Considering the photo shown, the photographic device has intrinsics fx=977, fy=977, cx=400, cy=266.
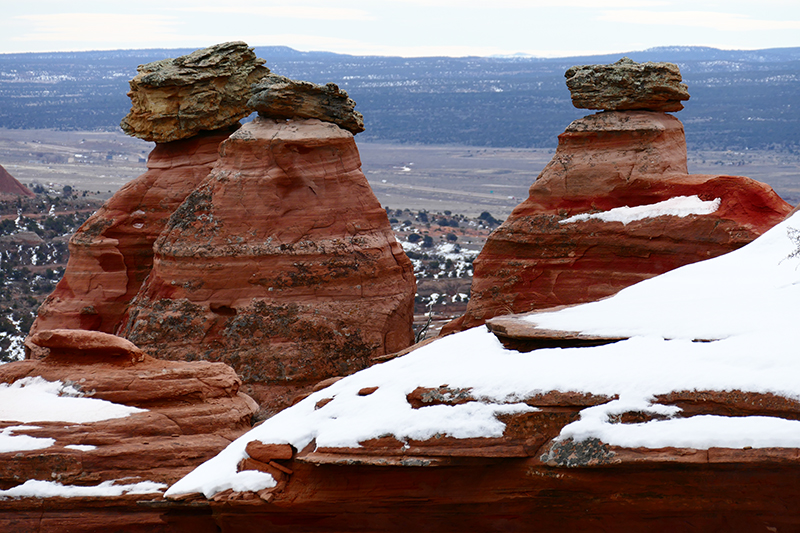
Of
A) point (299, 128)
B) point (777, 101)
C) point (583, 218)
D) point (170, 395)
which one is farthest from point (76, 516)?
point (777, 101)

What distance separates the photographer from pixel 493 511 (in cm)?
1097

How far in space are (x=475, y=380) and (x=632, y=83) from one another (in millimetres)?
12502

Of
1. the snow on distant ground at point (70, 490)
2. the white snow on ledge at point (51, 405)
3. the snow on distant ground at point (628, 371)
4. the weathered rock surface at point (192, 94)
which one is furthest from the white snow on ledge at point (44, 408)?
the weathered rock surface at point (192, 94)

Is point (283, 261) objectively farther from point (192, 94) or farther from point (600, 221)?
point (600, 221)

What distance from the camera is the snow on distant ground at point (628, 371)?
9891 mm

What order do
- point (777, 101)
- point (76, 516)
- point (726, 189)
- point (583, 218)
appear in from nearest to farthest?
point (76, 516), point (726, 189), point (583, 218), point (777, 101)

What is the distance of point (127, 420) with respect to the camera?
572 inches

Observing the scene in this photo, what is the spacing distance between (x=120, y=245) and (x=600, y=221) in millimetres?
11821

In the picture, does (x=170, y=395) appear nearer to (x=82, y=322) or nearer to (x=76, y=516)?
(x=76, y=516)

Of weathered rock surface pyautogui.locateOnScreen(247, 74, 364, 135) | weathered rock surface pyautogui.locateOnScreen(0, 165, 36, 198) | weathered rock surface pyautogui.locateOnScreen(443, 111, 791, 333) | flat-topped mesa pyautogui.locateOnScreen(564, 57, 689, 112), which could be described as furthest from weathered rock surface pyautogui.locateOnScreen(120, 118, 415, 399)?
weathered rock surface pyautogui.locateOnScreen(0, 165, 36, 198)

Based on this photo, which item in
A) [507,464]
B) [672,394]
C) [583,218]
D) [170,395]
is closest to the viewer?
[672,394]

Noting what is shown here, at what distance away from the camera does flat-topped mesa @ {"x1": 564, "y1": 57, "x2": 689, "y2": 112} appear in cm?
2162

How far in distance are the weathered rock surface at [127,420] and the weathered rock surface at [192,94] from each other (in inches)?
383

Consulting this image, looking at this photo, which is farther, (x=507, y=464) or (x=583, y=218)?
(x=583, y=218)
